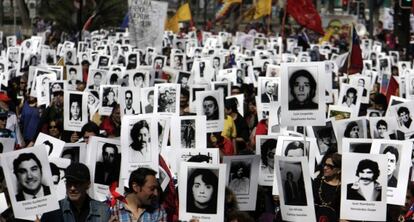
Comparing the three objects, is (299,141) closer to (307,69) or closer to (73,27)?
(307,69)

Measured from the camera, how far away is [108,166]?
32.2ft

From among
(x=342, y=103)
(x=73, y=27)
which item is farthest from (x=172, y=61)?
(x=73, y=27)

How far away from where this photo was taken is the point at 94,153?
32.0ft

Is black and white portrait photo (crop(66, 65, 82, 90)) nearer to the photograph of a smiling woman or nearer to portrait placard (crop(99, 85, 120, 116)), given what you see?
portrait placard (crop(99, 85, 120, 116))

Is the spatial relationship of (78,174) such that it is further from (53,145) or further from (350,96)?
(350,96)

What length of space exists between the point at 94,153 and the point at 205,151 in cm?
80

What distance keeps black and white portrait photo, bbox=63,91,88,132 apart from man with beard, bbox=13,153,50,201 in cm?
540

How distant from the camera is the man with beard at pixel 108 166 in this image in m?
9.70

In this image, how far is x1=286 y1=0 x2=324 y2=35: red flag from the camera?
2322cm

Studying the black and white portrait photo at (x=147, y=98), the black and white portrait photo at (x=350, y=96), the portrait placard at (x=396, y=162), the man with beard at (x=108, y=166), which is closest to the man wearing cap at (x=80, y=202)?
the man with beard at (x=108, y=166)

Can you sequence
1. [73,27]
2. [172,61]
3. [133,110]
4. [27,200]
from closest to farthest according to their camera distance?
[27,200] < [133,110] < [172,61] < [73,27]

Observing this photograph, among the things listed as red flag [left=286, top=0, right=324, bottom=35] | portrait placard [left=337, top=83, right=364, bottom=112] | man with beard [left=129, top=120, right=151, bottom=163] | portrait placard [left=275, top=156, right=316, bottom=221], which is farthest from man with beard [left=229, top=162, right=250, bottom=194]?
red flag [left=286, top=0, right=324, bottom=35]

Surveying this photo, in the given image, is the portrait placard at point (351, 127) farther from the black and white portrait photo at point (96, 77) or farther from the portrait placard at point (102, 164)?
the black and white portrait photo at point (96, 77)

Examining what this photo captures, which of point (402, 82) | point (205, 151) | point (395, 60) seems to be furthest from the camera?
point (395, 60)
